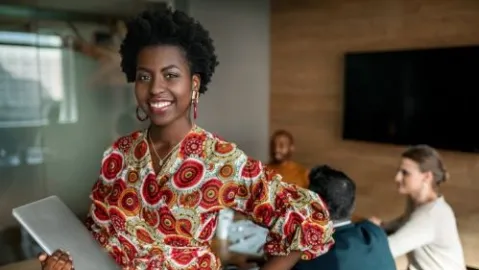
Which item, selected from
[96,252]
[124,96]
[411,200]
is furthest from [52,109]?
[96,252]

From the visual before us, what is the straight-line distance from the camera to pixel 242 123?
4277mm

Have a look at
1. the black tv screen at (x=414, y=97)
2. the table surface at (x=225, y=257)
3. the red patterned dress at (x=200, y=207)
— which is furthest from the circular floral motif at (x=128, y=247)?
the black tv screen at (x=414, y=97)

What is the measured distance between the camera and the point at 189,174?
3.44 ft

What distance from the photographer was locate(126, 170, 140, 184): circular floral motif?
1087mm

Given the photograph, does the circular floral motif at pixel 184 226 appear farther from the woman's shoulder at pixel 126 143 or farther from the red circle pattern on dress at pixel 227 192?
the woman's shoulder at pixel 126 143

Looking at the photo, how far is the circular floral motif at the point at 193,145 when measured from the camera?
3.51 feet

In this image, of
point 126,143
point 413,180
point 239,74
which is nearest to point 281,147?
point 239,74

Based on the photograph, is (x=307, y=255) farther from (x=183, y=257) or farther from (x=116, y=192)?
(x=116, y=192)

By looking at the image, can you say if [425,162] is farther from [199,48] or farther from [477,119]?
[199,48]

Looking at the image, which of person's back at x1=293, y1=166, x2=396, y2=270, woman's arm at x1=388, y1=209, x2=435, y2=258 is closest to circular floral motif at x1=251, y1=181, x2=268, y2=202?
person's back at x1=293, y1=166, x2=396, y2=270

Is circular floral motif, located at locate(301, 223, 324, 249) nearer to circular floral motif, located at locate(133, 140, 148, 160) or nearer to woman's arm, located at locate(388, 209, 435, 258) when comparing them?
circular floral motif, located at locate(133, 140, 148, 160)

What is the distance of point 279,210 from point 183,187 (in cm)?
18

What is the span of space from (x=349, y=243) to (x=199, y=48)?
872 mm

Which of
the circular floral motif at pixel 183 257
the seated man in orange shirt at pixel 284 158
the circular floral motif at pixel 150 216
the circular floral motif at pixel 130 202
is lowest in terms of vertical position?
the seated man in orange shirt at pixel 284 158
